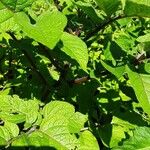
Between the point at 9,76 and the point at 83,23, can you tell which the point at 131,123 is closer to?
the point at 83,23

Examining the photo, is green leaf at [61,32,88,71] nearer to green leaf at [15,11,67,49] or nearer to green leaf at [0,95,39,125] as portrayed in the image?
green leaf at [15,11,67,49]

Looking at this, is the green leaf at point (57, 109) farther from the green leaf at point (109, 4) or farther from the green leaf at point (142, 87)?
the green leaf at point (109, 4)

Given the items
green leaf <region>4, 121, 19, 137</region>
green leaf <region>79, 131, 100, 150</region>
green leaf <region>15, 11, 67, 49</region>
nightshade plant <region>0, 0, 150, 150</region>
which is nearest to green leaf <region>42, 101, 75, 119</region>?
nightshade plant <region>0, 0, 150, 150</region>

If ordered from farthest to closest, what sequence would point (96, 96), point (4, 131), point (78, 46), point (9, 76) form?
point (9, 76) < point (96, 96) < point (4, 131) < point (78, 46)

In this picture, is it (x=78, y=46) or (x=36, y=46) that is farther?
(x=36, y=46)

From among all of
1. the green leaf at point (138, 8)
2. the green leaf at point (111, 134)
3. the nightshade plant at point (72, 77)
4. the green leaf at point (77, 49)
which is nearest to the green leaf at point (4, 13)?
the nightshade plant at point (72, 77)

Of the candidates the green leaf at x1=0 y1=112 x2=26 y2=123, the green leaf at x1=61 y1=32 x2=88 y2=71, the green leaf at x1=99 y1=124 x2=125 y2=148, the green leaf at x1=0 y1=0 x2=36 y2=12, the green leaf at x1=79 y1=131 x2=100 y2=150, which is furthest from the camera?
the green leaf at x1=99 y1=124 x2=125 y2=148

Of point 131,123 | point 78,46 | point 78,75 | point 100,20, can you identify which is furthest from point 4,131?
point 78,75
